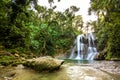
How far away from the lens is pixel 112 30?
57.5 ft

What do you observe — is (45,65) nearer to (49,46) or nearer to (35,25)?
(49,46)

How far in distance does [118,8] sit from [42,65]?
11423mm

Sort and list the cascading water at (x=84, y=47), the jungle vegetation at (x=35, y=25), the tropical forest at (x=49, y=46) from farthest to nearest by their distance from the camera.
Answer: the cascading water at (x=84, y=47) < the jungle vegetation at (x=35, y=25) < the tropical forest at (x=49, y=46)

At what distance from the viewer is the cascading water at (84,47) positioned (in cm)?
2806

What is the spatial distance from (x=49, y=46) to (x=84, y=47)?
6068 mm

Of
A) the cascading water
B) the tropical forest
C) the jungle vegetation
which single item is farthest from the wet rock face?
the cascading water

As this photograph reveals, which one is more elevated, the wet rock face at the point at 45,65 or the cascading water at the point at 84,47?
the cascading water at the point at 84,47

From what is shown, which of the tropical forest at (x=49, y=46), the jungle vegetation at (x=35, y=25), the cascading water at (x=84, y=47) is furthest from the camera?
the cascading water at (x=84, y=47)

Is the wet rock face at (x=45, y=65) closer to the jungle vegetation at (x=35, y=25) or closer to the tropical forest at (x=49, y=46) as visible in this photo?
the tropical forest at (x=49, y=46)

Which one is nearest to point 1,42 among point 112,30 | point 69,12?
point 112,30

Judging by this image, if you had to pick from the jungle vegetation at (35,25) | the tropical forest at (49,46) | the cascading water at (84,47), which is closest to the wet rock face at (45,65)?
the tropical forest at (49,46)

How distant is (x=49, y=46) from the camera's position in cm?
2698

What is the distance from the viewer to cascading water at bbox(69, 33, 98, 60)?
1105 inches

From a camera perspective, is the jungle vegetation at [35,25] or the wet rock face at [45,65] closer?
the wet rock face at [45,65]
